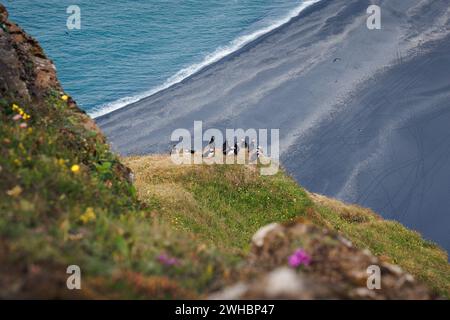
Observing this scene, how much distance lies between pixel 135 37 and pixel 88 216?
2471 inches

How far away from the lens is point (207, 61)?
62.8m

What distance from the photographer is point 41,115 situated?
15.7 meters

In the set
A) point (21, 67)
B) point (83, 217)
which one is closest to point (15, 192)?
point (83, 217)

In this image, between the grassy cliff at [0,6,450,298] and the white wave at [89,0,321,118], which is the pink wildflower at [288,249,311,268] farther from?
the white wave at [89,0,321,118]

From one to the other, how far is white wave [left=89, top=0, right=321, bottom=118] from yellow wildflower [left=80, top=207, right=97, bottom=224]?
4496cm

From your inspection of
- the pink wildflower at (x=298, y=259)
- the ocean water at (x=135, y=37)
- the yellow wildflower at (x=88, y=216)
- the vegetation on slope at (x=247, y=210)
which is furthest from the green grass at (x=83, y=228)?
the ocean water at (x=135, y=37)

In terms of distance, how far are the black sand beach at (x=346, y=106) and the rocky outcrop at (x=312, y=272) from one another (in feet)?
103

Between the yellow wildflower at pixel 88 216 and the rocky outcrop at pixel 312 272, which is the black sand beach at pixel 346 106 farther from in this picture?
the yellow wildflower at pixel 88 216

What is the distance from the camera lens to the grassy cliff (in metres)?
8.45

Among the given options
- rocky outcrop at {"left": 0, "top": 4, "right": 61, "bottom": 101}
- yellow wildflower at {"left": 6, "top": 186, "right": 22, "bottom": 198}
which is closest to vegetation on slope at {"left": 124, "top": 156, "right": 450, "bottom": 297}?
rocky outcrop at {"left": 0, "top": 4, "right": 61, "bottom": 101}

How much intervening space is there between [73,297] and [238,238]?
49.8ft

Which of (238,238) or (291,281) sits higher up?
(291,281)
